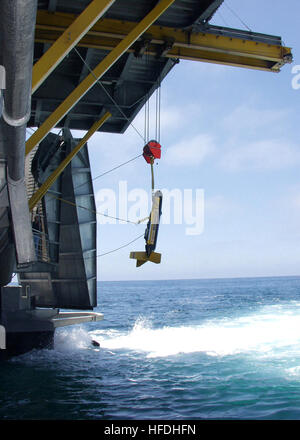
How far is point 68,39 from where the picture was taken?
8961 mm

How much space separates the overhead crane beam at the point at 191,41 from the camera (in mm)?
14188

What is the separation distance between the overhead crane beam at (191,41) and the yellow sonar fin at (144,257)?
24.7 feet

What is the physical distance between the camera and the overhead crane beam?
14.2m

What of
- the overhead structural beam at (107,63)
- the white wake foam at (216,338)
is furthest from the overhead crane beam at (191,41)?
the white wake foam at (216,338)

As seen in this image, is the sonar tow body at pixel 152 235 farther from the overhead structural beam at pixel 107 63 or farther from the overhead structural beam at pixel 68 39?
the overhead structural beam at pixel 68 39

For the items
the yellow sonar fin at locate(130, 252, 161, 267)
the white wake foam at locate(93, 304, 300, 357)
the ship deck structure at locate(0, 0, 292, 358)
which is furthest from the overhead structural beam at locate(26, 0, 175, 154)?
the white wake foam at locate(93, 304, 300, 357)

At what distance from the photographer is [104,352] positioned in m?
22.0

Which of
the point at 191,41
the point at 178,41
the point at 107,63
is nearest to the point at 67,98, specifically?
the point at 107,63

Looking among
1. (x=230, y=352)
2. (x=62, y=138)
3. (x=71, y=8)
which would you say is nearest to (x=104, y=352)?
(x=230, y=352)

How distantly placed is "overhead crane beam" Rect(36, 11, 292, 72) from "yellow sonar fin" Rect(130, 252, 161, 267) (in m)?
7.53

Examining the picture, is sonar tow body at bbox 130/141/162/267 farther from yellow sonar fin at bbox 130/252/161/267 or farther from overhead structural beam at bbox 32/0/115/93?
overhead structural beam at bbox 32/0/115/93

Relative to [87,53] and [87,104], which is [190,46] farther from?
[87,104]

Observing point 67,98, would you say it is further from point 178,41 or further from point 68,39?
point 178,41

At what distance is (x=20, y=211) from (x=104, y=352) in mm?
14685
